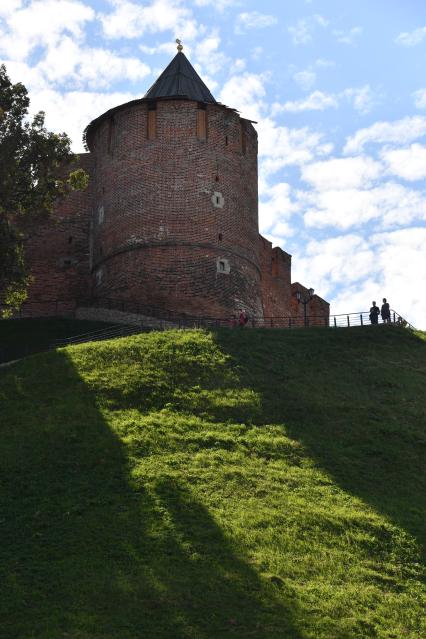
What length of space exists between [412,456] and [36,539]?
800 cm

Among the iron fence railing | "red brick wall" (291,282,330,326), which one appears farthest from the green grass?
"red brick wall" (291,282,330,326)

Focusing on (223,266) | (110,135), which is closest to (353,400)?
(223,266)

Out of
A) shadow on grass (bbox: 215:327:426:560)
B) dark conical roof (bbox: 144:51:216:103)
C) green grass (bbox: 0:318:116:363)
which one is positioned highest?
dark conical roof (bbox: 144:51:216:103)

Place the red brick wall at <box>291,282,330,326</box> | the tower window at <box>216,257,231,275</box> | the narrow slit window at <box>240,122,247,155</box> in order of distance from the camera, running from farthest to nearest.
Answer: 1. the red brick wall at <box>291,282,330,326</box>
2. the narrow slit window at <box>240,122,247,155</box>
3. the tower window at <box>216,257,231,275</box>

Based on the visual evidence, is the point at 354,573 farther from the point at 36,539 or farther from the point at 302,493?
the point at 36,539

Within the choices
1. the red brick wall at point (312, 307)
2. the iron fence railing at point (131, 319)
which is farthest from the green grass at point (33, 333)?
the red brick wall at point (312, 307)

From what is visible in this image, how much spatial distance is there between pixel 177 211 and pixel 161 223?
67 centimetres

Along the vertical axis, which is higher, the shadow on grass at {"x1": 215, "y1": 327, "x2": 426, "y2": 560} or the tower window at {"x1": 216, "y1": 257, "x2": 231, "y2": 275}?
the tower window at {"x1": 216, "y1": 257, "x2": 231, "y2": 275}

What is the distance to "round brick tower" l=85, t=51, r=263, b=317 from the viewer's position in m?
32.6

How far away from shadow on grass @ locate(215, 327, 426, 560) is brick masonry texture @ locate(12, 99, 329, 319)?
560 centimetres

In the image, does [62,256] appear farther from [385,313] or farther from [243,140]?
[385,313]

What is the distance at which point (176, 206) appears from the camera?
33281 mm

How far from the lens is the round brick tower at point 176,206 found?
32594 mm

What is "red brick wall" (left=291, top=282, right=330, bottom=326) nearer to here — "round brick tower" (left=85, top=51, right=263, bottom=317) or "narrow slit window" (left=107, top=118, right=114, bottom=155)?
"round brick tower" (left=85, top=51, right=263, bottom=317)
